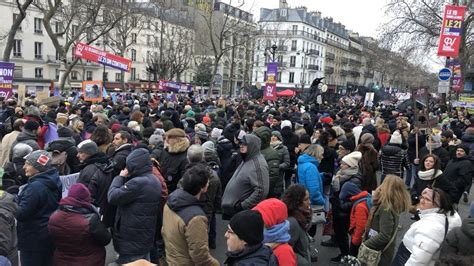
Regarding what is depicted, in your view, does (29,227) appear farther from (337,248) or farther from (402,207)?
(337,248)

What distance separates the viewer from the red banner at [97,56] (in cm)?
1427

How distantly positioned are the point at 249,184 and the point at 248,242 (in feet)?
5.96

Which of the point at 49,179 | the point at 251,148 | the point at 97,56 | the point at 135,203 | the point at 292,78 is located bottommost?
the point at 135,203

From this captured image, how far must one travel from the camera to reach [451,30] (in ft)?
51.0

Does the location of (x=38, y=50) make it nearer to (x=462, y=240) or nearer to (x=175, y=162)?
(x=175, y=162)

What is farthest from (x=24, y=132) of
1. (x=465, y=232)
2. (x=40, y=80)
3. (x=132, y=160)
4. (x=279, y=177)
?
(x=40, y=80)

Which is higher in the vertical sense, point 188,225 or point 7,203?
point 7,203

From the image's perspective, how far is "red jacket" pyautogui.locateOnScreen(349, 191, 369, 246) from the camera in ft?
14.8

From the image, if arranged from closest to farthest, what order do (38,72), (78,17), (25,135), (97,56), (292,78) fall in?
(25,135), (97,56), (78,17), (38,72), (292,78)

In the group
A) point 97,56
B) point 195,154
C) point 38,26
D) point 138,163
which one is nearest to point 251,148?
point 195,154

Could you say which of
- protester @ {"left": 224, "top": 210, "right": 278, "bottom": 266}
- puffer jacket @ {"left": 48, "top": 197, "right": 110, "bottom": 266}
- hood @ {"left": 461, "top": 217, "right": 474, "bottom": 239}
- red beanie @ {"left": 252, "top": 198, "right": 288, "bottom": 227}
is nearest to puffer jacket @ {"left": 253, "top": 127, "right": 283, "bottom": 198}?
red beanie @ {"left": 252, "top": 198, "right": 288, "bottom": 227}

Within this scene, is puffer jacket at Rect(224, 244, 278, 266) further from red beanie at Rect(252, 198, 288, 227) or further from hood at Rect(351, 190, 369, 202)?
hood at Rect(351, 190, 369, 202)

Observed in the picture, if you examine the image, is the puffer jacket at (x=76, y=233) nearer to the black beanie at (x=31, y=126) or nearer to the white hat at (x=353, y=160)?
the white hat at (x=353, y=160)

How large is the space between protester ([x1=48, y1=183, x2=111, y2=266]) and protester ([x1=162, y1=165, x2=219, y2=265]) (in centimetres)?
61
